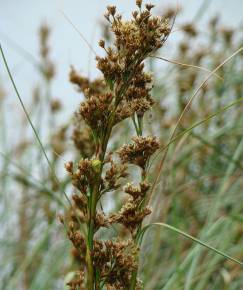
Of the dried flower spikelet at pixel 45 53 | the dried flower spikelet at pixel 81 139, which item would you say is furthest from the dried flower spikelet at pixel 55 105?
the dried flower spikelet at pixel 81 139

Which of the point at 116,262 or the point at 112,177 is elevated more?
the point at 112,177

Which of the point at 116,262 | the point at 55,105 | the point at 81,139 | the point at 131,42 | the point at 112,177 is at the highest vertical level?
the point at 55,105

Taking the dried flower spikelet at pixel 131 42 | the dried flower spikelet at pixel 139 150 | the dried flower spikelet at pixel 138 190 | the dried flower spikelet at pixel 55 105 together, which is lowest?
the dried flower spikelet at pixel 138 190

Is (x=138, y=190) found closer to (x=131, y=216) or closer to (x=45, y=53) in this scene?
(x=131, y=216)

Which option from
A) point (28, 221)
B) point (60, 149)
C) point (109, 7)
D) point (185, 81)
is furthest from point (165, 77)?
point (109, 7)

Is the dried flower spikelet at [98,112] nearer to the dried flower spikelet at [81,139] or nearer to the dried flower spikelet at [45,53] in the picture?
the dried flower spikelet at [81,139]

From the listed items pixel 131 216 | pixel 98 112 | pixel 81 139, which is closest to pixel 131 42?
pixel 98 112

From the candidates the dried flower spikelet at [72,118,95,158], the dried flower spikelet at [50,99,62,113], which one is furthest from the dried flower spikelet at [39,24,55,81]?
the dried flower spikelet at [72,118,95,158]

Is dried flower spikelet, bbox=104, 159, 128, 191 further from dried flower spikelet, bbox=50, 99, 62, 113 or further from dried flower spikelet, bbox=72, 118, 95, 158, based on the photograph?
dried flower spikelet, bbox=50, 99, 62, 113
